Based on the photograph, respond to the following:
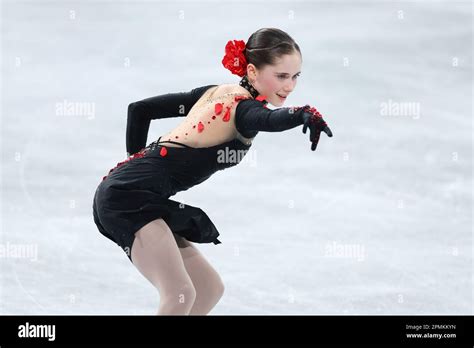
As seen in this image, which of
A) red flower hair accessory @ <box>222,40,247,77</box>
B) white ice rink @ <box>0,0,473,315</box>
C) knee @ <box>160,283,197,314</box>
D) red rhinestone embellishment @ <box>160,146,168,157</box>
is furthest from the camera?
white ice rink @ <box>0,0,473,315</box>

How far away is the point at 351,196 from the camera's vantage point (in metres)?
6.61

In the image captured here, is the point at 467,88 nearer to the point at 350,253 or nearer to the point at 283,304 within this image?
the point at 350,253

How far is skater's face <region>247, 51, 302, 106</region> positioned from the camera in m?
3.49

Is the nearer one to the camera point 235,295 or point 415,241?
point 235,295

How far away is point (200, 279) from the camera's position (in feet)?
11.7

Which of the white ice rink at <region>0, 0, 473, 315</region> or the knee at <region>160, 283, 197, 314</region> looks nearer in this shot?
the knee at <region>160, 283, 197, 314</region>

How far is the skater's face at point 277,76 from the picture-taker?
3.49 metres

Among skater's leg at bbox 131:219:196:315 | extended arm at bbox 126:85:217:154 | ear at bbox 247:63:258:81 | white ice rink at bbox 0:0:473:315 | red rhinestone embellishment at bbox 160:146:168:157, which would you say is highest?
ear at bbox 247:63:258:81

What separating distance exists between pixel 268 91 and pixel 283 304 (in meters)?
2.11

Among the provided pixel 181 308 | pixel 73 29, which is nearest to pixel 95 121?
pixel 73 29

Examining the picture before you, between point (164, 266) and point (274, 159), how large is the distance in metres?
3.72

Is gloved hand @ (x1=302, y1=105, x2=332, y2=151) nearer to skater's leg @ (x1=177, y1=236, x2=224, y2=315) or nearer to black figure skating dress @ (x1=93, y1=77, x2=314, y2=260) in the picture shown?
black figure skating dress @ (x1=93, y1=77, x2=314, y2=260)

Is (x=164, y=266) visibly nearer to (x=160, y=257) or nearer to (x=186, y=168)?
(x=160, y=257)

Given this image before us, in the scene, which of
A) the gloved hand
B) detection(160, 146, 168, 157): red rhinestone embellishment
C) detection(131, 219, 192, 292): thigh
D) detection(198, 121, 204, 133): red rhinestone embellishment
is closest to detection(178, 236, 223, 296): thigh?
detection(131, 219, 192, 292): thigh
